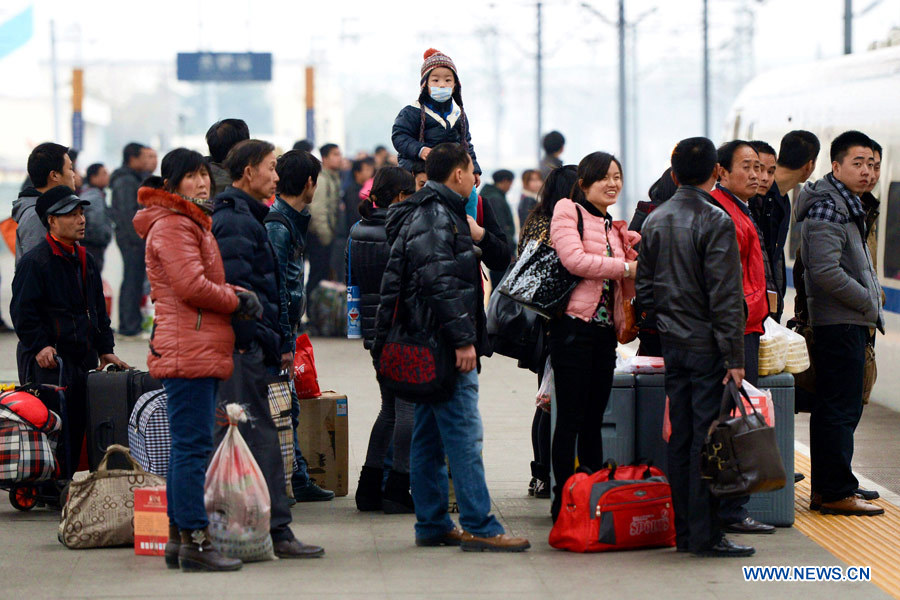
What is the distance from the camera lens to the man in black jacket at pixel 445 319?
20.0 ft

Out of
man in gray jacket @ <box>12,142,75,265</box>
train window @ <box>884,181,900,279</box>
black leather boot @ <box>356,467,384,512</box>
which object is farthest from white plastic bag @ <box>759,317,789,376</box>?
train window @ <box>884,181,900,279</box>

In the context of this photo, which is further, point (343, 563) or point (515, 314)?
point (515, 314)

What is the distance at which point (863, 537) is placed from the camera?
22.4 ft

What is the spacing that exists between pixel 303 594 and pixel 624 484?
5.13ft

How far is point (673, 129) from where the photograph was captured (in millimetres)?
147750

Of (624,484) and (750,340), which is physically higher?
(750,340)

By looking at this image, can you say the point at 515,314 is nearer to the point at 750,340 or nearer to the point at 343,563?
the point at 750,340

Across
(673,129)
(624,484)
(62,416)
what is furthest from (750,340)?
(673,129)

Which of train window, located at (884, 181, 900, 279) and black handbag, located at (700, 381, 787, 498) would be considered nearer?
black handbag, located at (700, 381, 787, 498)

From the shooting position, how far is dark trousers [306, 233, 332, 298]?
1597 cm

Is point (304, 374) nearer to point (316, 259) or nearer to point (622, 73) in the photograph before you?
point (316, 259)

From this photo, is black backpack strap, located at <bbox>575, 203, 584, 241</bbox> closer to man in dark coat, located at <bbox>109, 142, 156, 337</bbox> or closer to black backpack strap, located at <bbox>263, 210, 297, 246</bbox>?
black backpack strap, located at <bbox>263, 210, 297, 246</bbox>

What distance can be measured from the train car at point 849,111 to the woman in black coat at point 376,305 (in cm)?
303

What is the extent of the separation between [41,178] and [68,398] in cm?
136
